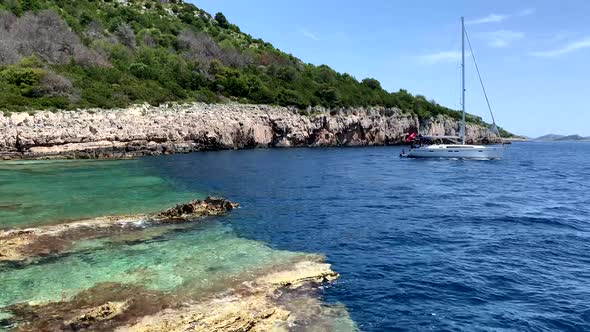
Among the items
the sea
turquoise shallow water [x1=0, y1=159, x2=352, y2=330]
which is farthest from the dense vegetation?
turquoise shallow water [x1=0, y1=159, x2=352, y2=330]

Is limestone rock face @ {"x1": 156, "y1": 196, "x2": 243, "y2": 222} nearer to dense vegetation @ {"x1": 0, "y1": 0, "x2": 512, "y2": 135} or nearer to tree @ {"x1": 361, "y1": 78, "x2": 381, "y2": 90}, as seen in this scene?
dense vegetation @ {"x1": 0, "y1": 0, "x2": 512, "y2": 135}

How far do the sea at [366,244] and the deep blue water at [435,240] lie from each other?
2.8 inches

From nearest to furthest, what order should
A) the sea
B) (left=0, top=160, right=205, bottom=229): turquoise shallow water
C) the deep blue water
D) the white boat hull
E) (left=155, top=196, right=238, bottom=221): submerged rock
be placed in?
1. the deep blue water
2. the sea
3. (left=155, top=196, right=238, bottom=221): submerged rock
4. (left=0, top=160, right=205, bottom=229): turquoise shallow water
5. the white boat hull

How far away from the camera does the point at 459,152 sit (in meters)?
62.2

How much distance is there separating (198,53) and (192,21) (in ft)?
86.6

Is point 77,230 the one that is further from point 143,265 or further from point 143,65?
point 143,65

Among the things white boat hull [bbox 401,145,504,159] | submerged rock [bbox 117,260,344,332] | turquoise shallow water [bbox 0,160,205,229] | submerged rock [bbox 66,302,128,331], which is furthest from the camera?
white boat hull [bbox 401,145,504,159]

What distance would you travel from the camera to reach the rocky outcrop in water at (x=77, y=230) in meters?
16.1

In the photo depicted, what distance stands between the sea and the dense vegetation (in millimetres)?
28393

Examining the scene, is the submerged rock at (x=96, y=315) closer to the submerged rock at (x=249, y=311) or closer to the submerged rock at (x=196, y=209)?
the submerged rock at (x=249, y=311)

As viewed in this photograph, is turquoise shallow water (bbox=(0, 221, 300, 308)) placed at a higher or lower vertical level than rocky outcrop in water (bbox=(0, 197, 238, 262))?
lower

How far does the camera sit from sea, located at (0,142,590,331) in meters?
12.1

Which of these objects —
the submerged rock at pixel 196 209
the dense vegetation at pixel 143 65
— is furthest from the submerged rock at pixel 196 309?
the dense vegetation at pixel 143 65

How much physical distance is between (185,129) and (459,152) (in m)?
41.8
